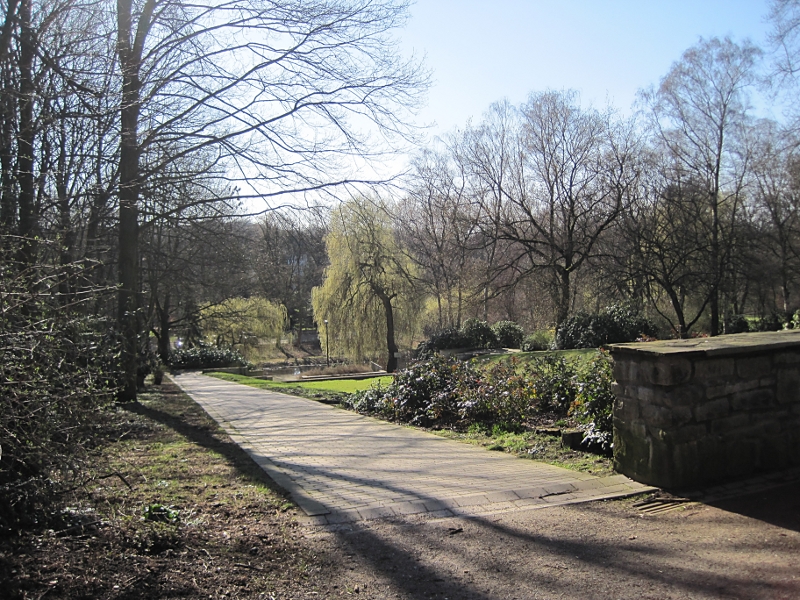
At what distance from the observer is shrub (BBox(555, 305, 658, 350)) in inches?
729

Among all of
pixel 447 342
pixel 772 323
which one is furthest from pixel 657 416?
pixel 772 323

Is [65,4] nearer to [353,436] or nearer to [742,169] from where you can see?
[353,436]

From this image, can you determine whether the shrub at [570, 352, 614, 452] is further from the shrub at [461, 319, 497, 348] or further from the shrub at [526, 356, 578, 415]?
the shrub at [461, 319, 497, 348]

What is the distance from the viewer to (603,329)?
1912cm

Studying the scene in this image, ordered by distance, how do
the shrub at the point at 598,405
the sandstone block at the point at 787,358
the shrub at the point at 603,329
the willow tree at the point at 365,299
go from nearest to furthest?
the sandstone block at the point at 787,358 → the shrub at the point at 598,405 → the shrub at the point at 603,329 → the willow tree at the point at 365,299

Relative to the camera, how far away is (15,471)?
3699 mm

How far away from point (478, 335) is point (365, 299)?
1002 cm

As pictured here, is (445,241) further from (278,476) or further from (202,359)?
(278,476)

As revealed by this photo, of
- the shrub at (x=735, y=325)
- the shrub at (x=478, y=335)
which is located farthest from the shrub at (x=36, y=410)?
the shrub at (x=735, y=325)

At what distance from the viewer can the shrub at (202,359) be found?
3794 cm

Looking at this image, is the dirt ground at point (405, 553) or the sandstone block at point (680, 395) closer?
the dirt ground at point (405, 553)

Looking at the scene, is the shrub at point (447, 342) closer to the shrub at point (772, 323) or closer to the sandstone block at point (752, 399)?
the shrub at point (772, 323)

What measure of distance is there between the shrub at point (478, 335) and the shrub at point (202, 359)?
724 inches

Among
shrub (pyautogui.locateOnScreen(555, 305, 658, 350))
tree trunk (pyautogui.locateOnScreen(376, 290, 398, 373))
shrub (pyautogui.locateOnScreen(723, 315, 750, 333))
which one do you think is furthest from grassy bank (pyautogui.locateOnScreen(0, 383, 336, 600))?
shrub (pyautogui.locateOnScreen(723, 315, 750, 333))
